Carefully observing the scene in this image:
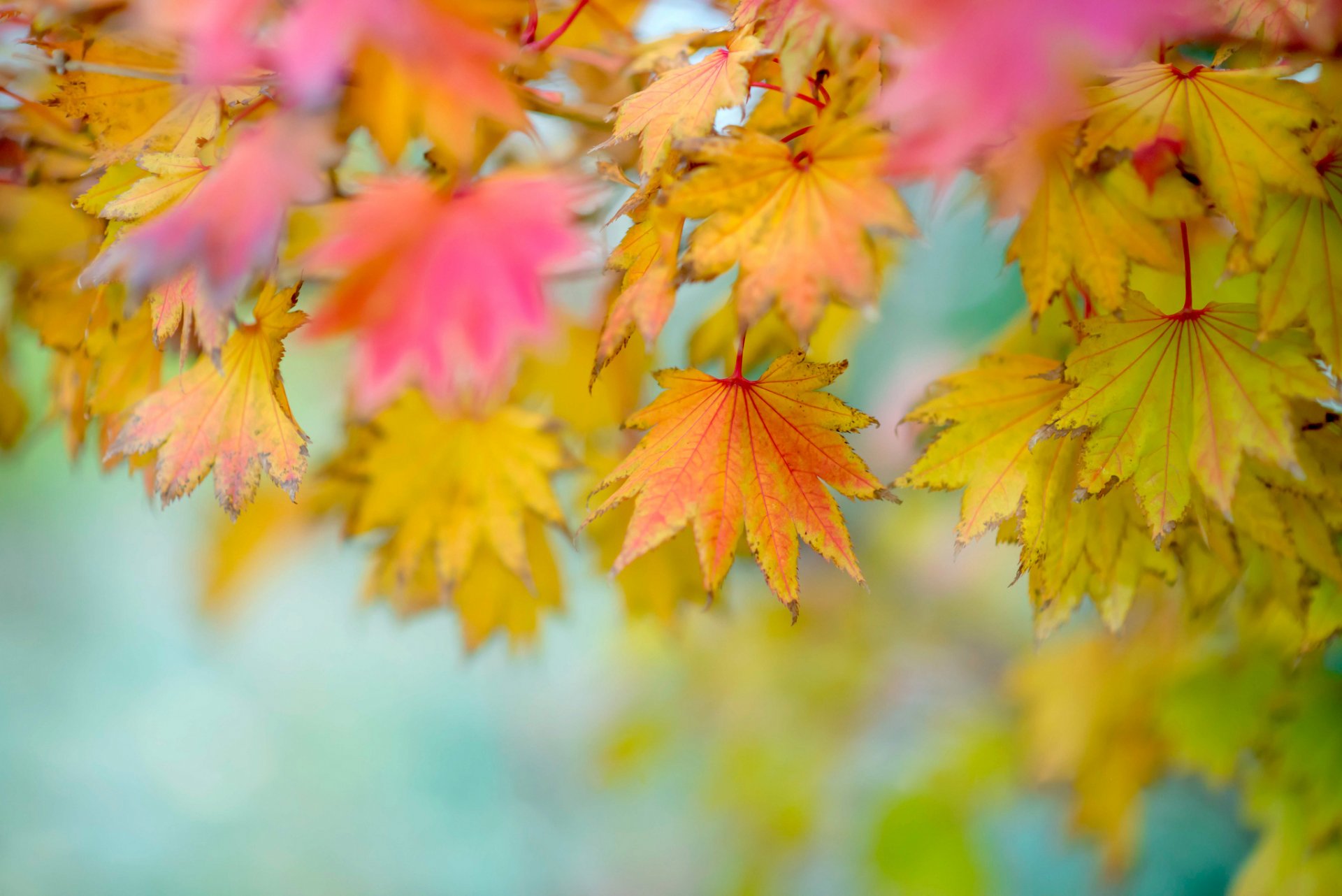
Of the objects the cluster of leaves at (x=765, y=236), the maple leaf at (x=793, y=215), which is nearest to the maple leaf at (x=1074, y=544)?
the cluster of leaves at (x=765, y=236)

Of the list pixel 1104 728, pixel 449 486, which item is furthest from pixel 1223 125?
pixel 1104 728

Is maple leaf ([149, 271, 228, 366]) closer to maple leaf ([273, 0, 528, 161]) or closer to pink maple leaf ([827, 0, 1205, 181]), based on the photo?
maple leaf ([273, 0, 528, 161])

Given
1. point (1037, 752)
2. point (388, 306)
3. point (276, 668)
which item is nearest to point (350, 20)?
point (388, 306)

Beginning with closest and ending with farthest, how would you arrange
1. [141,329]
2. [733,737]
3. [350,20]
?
[350,20] < [141,329] < [733,737]

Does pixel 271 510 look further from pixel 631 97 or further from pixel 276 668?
pixel 276 668

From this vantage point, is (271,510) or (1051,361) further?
(271,510)

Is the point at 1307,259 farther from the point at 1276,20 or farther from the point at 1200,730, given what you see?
the point at 1200,730
